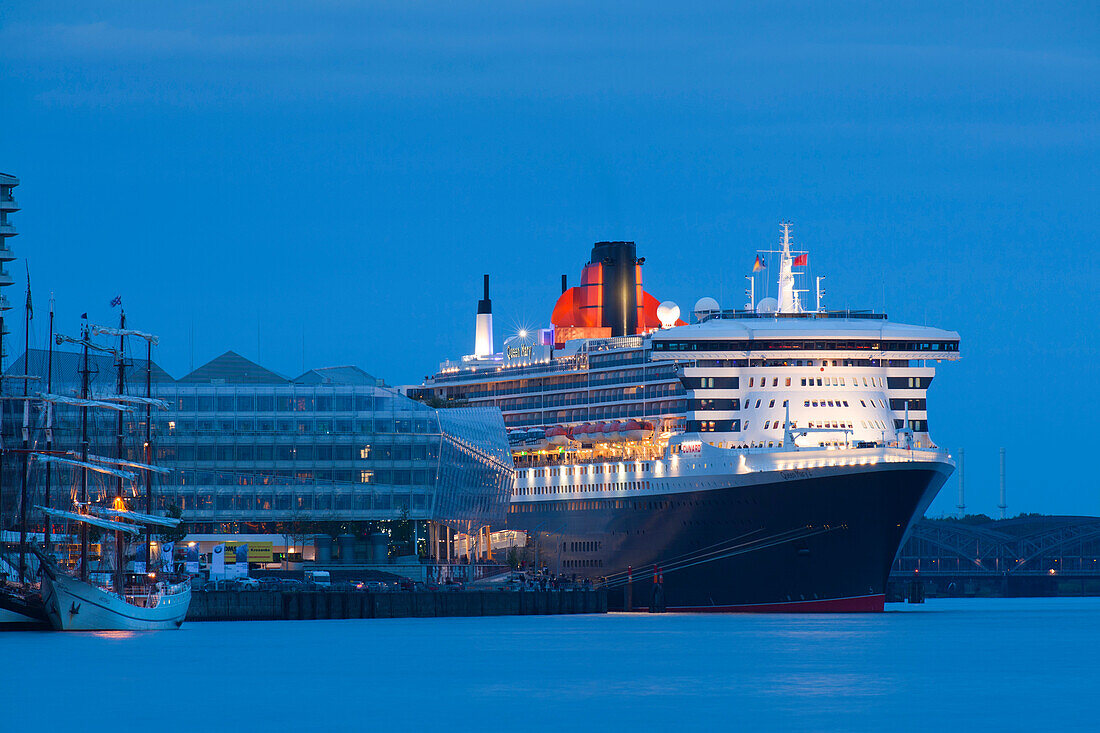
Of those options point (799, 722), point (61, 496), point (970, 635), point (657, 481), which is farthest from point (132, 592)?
point (799, 722)

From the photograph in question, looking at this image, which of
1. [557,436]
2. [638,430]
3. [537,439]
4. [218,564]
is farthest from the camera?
[537,439]

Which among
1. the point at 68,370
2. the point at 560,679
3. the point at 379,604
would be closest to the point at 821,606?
the point at 379,604

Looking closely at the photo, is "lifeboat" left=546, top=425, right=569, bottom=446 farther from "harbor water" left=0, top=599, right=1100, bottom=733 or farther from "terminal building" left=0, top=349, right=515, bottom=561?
"harbor water" left=0, top=599, right=1100, bottom=733

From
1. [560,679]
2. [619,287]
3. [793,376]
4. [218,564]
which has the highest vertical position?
[619,287]

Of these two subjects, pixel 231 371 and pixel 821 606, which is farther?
pixel 231 371

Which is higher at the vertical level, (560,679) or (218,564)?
(218,564)

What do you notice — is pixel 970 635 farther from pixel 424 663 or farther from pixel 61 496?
pixel 61 496

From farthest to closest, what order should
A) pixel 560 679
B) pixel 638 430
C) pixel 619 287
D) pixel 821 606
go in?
pixel 619 287 < pixel 638 430 < pixel 821 606 < pixel 560 679

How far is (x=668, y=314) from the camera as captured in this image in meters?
113

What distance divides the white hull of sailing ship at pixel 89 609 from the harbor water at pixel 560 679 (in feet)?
2.45

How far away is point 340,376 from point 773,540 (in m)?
53.8

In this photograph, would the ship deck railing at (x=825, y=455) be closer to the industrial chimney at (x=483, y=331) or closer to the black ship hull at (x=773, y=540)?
the black ship hull at (x=773, y=540)

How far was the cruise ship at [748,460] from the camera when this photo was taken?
93750 millimetres

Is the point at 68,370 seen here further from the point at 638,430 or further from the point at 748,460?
the point at 748,460
